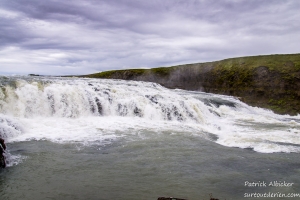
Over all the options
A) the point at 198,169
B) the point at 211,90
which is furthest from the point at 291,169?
the point at 211,90

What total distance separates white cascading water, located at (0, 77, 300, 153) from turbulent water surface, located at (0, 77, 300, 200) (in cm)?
7

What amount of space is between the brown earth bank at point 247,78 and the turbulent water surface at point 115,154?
21774 millimetres

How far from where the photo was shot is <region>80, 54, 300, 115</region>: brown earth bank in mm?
37219

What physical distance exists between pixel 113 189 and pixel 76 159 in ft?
10.4

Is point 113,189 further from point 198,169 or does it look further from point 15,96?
point 15,96

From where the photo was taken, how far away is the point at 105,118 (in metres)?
19.5

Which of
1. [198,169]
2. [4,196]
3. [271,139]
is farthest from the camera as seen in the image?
[271,139]

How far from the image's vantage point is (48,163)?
9555 mm

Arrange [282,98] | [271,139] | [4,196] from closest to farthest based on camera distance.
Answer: [4,196], [271,139], [282,98]

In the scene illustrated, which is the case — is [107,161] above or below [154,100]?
below

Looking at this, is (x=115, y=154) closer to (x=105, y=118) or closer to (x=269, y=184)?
(x=269, y=184)

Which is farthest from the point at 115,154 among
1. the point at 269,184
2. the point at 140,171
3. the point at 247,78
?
the point at 247,78

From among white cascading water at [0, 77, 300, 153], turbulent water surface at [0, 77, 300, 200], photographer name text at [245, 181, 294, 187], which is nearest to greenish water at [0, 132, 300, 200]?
turbulent water surface at [0, 77, 300, 200]

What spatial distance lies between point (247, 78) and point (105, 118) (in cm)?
3200
